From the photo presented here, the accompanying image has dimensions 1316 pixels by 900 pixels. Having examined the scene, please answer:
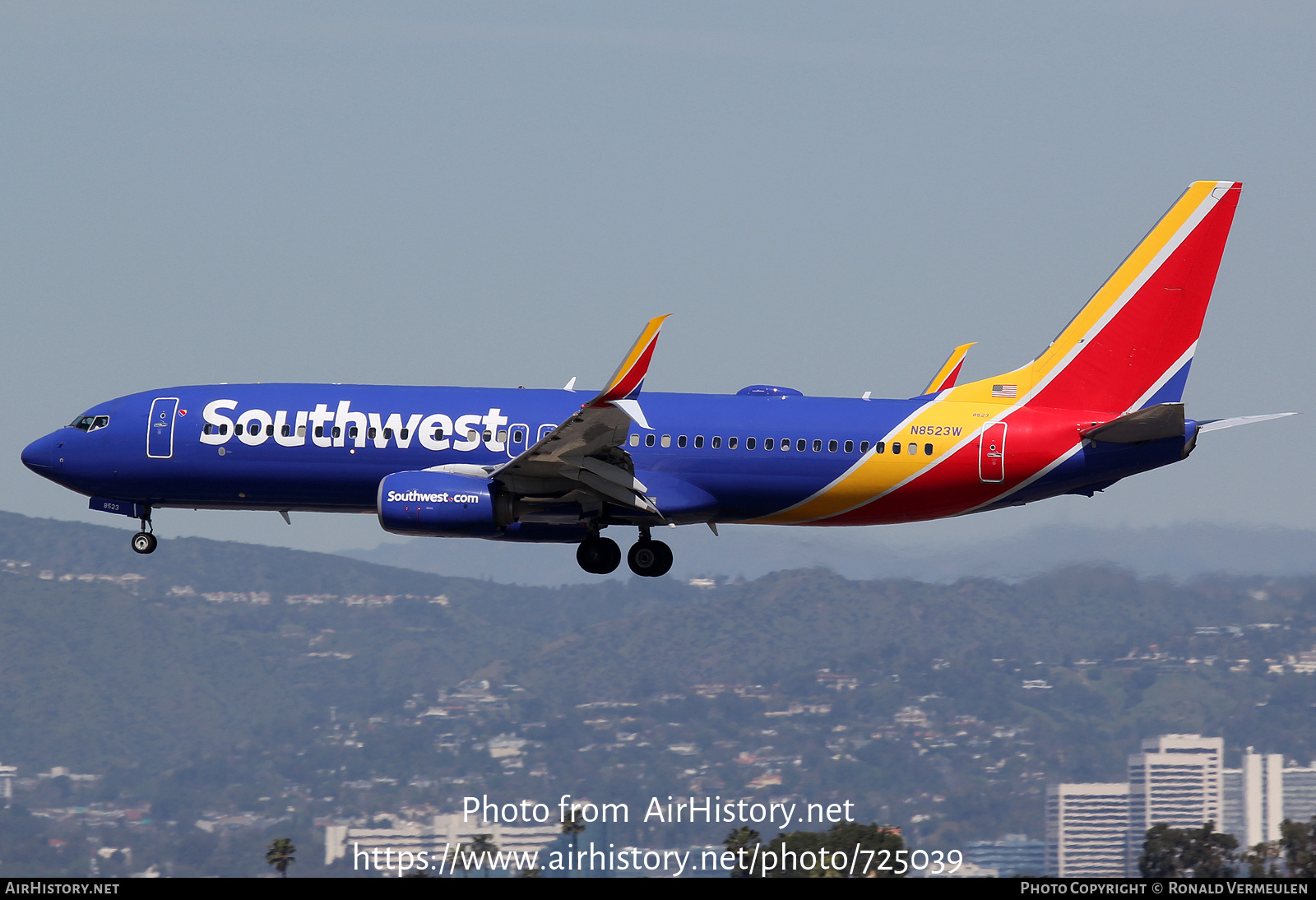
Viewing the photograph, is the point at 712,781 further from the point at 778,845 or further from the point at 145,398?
the point at 145,398

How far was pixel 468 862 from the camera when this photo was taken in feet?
290

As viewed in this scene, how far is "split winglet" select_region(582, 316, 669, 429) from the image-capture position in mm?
39688

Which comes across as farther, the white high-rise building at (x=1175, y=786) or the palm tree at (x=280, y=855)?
the white high-rise building at (x=1175, y=786)

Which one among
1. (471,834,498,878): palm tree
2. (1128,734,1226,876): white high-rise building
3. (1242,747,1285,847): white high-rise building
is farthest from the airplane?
(1242,747,1285,847): white high-rise building

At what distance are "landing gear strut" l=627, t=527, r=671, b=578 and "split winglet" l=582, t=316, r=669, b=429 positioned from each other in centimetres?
709

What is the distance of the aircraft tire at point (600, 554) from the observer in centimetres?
4753

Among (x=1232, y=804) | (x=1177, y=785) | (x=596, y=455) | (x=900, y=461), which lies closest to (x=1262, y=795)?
(x=1232, y=804)

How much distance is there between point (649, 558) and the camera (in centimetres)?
4778

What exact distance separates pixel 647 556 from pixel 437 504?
6828 millimetres

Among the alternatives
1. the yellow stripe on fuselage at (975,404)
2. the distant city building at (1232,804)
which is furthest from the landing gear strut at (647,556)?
the distant city building at (1232,804)

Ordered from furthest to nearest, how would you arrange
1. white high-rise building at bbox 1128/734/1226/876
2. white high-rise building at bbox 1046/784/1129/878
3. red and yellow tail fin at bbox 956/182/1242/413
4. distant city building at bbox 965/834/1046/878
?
distant city building at bbox 965/834/1046/878
white high-rise building at bbox 1128/734/1226/876
white high-rise building at bbox 1046/784/1129/878
red and yellow tail fin at bbox 956/182/1242/413

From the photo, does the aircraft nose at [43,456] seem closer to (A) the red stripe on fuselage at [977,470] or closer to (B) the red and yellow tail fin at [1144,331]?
(A) the red stripe on fuselage at [977,470]

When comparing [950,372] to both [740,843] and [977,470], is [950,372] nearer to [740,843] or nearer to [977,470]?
[977,470]

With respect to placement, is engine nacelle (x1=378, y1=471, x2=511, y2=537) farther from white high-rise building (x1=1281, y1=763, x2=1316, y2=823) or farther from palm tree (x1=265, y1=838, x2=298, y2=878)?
white high-rise building (x1=1281, y1=763, x2=1316, y2=823)
